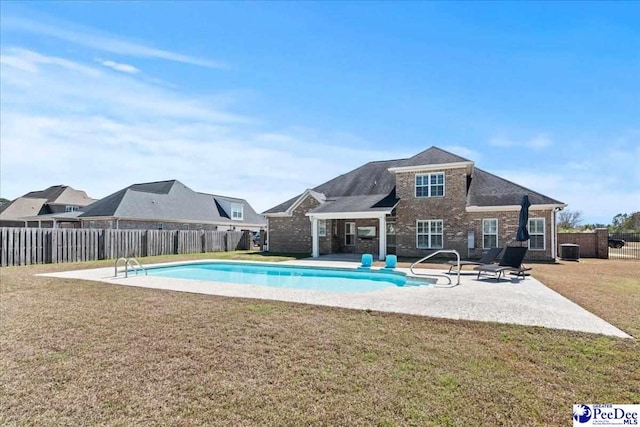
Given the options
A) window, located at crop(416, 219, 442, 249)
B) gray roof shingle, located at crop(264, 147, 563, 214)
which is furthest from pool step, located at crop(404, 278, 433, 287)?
window, located at crop(416, 219, 442, 249)

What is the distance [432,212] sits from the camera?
21234 mm

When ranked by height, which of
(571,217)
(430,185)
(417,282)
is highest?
(430,185)

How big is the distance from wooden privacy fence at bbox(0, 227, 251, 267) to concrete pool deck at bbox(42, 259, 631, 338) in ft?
33.5

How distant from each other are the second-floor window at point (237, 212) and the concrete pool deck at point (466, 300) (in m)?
28.6

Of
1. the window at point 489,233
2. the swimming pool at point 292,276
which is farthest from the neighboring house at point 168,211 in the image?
the window at point 489,233

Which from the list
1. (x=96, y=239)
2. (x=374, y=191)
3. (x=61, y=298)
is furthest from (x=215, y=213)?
(x=61, y=298)

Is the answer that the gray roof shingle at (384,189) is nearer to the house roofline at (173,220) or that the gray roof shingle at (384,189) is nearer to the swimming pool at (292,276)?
the swimming pool at (292,276)

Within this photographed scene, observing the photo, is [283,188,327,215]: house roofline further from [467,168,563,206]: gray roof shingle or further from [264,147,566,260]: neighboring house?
[467,168,563,206]: gray roof shingle

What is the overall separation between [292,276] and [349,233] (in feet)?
35.2

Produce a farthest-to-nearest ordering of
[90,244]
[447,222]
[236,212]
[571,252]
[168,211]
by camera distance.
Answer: [236,212], [168,211], [90,244], [447,222], [571,252]

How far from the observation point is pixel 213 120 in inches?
715

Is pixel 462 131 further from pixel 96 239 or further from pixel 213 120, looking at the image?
pixel 96 239

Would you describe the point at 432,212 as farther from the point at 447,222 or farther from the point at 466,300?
the point at 466,300

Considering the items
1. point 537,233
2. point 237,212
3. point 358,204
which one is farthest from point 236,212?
point 537,233
